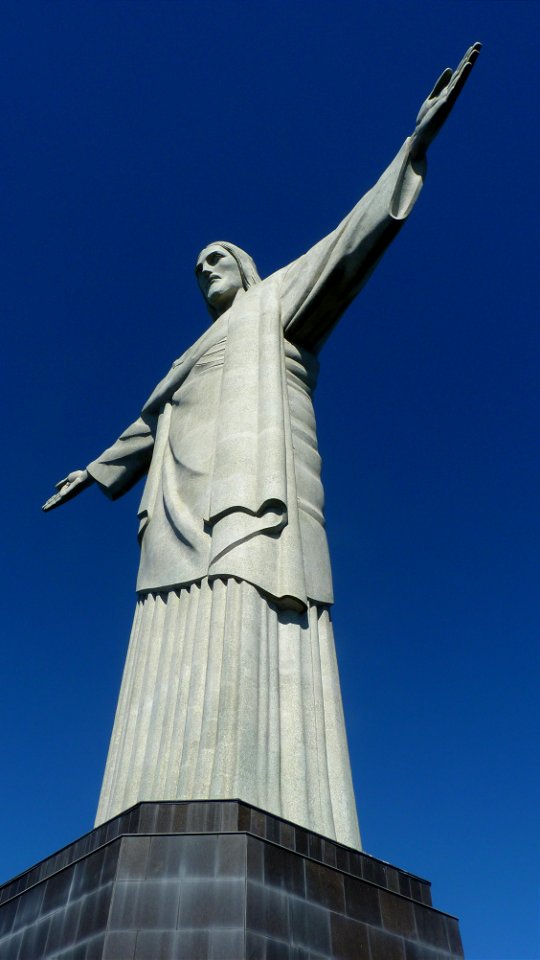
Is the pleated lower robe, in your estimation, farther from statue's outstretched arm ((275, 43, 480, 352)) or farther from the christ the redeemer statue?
statue's outstretched arm ((275, 43, 480, 352))

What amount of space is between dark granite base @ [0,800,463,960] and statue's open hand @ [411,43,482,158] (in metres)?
6.44

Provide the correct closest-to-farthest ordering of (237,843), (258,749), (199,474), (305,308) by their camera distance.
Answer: (237,843)
(258,749)
(199,474)
(305,308)

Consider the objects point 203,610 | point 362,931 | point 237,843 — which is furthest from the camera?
point 203,610

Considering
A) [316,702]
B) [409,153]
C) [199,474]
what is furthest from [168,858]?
[409,153]

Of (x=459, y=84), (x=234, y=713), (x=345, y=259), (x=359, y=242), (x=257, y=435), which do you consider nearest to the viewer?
(x=234, y=713)

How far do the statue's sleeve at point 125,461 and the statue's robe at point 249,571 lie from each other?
0.71 meters

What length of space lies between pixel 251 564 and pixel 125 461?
4321 millimetres

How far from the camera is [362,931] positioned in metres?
5.21

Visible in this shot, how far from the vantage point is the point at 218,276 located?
35.7ft

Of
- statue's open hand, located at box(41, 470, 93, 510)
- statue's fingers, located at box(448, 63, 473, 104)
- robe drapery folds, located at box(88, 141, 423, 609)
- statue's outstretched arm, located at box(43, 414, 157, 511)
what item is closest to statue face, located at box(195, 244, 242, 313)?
robe drapery folds, located at box(88, 141, 423, 609)

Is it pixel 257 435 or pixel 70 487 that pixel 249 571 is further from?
pixel 70 487

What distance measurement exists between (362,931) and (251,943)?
1.00 metres

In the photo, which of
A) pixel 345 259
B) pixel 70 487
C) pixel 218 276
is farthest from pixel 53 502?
pixel 345 259

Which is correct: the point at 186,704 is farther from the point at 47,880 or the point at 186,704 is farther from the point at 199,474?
the point at 199,474
